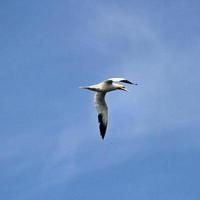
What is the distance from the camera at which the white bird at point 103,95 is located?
56156 mm

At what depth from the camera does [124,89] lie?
57.9m

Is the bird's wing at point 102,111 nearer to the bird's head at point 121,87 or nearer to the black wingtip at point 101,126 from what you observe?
the black wingtip at point 101,126

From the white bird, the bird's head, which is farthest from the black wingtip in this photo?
the bird's head

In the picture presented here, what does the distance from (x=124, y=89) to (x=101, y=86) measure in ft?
8.97

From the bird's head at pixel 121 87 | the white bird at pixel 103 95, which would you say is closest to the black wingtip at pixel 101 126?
the white bird at pixel 103 95

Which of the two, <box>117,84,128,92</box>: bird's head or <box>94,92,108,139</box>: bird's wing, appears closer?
<box>117,84,128,92</box>: bird's head

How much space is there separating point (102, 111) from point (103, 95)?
225cm

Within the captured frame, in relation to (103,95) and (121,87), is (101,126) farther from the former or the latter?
(121,87)

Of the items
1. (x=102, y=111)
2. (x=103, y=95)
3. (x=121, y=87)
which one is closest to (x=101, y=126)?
(x=102, y=111)

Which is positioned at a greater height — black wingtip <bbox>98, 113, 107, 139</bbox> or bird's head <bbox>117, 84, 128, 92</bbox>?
bird's head <bbox>117, 84, 128, 92</bbox>

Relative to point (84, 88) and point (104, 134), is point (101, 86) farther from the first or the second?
point (104, 134)

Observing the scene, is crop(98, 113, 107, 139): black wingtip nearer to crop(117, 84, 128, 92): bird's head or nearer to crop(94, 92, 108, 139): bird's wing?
crop(94, 92, 108, 139): bird's wing

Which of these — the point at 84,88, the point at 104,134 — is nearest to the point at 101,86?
the point at 84,88

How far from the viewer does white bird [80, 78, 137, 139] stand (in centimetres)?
5616
